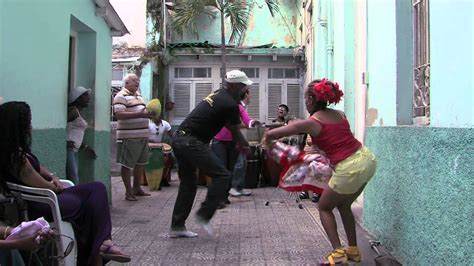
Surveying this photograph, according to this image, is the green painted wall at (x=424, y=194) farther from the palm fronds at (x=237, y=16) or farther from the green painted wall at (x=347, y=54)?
the palm fronds at (x=237, y=16)

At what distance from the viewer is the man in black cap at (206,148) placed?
5.49 meters

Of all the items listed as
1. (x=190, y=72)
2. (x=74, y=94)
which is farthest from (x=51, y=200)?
(x=190, y=72)

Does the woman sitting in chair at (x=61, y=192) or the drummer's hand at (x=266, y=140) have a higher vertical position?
the drummer's hand at (x=266, y=140)

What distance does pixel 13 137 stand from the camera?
345cm

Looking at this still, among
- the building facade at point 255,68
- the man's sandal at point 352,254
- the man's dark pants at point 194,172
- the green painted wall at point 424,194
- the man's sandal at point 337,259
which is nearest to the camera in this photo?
the green painted wall at point 424,194

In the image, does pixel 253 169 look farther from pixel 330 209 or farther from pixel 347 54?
pixel 330 209

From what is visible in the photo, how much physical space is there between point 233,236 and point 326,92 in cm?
226

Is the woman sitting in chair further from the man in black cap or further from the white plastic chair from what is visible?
the man in black cap

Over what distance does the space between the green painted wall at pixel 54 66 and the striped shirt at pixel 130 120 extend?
0.21m

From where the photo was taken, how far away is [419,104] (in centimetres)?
457

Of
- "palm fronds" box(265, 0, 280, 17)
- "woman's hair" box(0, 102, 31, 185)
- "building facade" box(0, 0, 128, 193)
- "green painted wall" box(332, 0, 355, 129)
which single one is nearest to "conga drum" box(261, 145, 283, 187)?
"green painted wall" box(332, 0, 355, 129)

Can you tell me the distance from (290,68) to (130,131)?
8.66m

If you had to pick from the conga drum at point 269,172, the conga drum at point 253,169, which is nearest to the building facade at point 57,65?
the conga drum at point 253,169

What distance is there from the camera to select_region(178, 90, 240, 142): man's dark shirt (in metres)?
5.55
